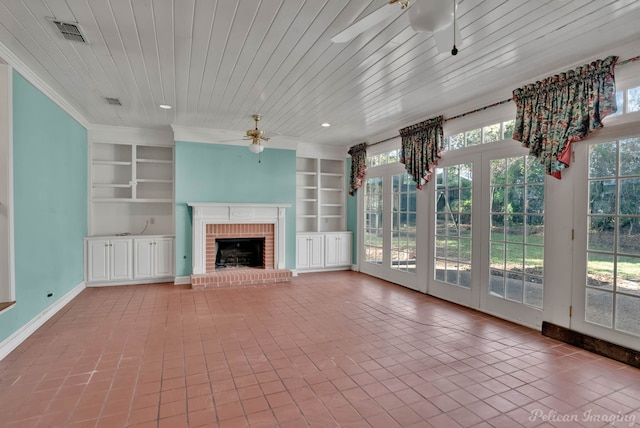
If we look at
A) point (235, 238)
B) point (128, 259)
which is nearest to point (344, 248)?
point (235, 238)

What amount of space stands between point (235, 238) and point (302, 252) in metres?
1.48

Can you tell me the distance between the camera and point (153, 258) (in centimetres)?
595

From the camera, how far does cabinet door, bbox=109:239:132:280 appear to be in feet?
18.6

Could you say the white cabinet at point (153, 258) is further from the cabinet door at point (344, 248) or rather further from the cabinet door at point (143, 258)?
the cabinet door at point (344, 248)

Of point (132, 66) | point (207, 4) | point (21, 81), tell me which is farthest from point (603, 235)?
point (21, 81)

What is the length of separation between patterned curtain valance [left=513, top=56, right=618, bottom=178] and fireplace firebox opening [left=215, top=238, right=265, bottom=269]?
4819 millimetres

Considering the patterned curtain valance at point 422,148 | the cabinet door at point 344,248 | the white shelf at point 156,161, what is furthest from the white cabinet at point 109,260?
the patterned curtain valance at point 422,148

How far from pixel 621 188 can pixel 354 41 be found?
2752mm

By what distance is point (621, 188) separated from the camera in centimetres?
296

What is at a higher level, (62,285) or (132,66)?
(132,66)

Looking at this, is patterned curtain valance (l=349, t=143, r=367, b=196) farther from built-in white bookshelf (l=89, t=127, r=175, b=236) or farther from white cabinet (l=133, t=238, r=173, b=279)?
white cabinet (l=133, t=238, r=173, b=279)

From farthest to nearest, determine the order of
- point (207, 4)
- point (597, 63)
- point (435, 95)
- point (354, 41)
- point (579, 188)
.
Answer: point (435, 95) < point (579, 188) < point (597, 63) < point (354, 41) < point (207, 4)

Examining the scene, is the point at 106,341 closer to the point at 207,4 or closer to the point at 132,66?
the point at 132,66

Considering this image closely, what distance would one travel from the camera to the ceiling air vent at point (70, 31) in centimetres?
259
